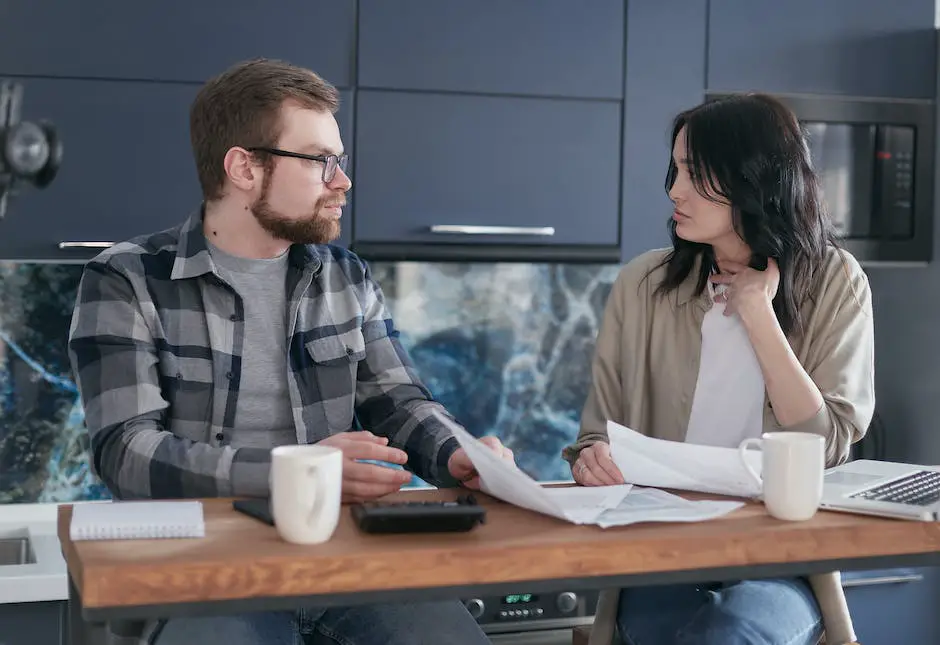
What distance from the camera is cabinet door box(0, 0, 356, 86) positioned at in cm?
261

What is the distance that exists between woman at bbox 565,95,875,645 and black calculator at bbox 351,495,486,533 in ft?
2.11

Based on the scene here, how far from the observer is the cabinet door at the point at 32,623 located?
95.3 inches

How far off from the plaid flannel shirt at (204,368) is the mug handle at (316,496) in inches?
14.4

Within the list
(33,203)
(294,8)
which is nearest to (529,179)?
(294,8)

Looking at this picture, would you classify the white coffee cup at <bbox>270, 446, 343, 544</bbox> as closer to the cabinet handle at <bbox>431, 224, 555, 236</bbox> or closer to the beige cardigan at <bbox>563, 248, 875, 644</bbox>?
the beige cardigan at <bbox>563, 248, 875, 644</bbox>

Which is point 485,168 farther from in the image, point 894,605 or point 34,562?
point 894,605

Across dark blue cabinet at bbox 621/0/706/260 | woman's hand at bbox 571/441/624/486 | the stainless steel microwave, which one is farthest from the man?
the stainless steel microwave

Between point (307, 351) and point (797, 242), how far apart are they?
91 centimetres

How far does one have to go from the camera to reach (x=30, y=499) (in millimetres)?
3076

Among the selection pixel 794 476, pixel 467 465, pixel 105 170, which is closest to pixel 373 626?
pixel 467 465

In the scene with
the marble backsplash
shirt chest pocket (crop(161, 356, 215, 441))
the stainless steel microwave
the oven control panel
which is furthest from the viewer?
the marble backsplash

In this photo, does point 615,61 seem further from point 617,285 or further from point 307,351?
point 307,351

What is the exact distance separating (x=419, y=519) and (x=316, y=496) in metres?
0.14

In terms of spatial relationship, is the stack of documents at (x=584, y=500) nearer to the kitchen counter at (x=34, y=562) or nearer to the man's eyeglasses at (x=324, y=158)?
the man's eyeglasses at (x=324, y=158)
